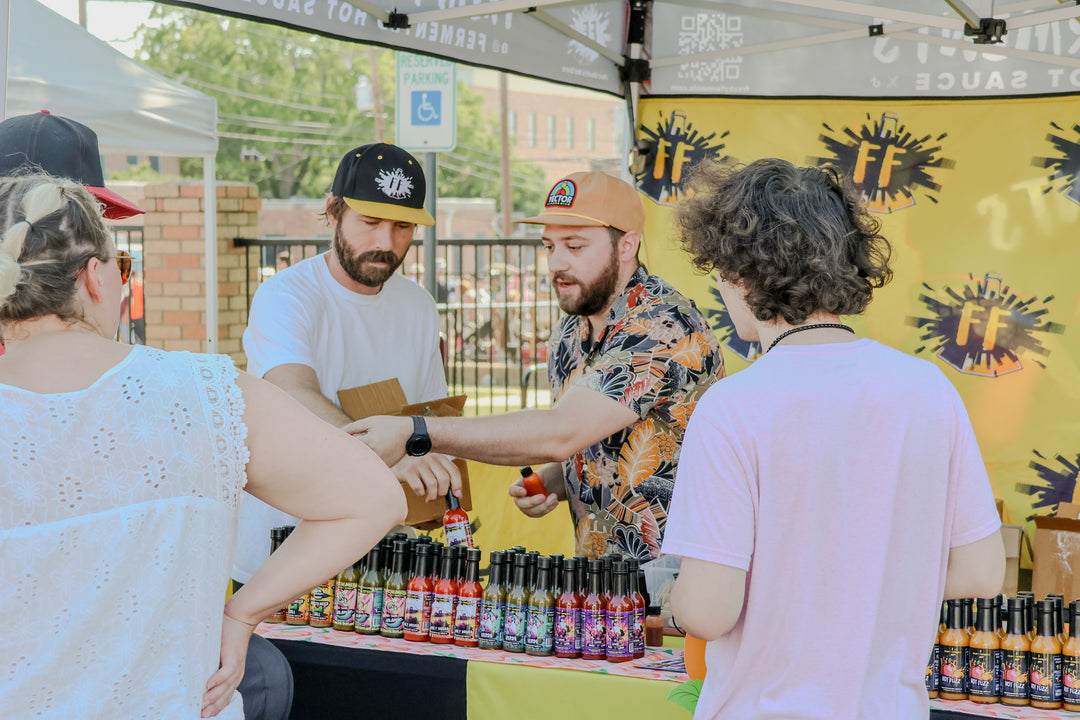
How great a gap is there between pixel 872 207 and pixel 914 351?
694 millimetres

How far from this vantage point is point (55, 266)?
1.40m

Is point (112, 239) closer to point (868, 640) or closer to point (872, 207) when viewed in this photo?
point (868, 640)

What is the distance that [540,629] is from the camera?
237 cm

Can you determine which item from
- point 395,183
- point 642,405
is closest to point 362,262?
point 395,183

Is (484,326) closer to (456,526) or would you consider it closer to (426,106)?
(426,106)

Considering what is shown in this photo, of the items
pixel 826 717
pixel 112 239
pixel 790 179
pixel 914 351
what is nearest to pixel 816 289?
pixel 790 179

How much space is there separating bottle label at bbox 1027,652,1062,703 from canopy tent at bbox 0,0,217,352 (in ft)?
12.4

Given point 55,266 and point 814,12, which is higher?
point 814,12

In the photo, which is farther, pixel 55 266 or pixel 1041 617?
pixel 1041 617

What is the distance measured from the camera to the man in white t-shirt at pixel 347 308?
10.1 ft

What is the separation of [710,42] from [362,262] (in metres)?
2.48

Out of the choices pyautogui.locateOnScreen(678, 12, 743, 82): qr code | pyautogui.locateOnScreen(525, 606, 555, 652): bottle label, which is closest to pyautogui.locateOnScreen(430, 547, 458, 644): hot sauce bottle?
pyautogui.locateOnScreen(525, 606, 555, 652): bottle label

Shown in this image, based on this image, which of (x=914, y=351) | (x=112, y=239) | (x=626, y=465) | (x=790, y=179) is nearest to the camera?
(x=112, y=239)

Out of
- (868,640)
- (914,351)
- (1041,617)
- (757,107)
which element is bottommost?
(1041,617)
